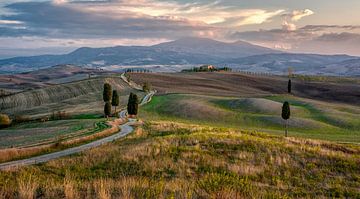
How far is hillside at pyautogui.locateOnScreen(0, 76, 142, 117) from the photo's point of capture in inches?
4637

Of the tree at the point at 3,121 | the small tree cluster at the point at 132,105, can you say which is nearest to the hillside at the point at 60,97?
the tree at the point at 3,121

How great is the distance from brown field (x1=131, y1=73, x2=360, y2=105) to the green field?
3168 cm

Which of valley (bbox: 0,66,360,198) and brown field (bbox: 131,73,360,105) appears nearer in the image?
valley (bbox: 0,66,360,198)

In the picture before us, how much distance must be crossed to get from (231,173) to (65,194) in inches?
482

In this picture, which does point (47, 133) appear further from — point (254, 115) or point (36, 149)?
point (254, 115)

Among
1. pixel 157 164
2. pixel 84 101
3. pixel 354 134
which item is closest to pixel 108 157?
pixel 157 164

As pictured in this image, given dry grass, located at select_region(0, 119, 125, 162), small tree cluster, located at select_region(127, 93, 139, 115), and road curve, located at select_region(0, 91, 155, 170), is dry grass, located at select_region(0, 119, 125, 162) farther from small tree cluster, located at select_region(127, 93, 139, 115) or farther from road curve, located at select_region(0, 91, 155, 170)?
small tree cluster, located at select_region(127, 93, 139, 115)

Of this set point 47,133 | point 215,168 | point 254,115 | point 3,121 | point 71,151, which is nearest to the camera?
point 215,168

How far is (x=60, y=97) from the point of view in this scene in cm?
13525

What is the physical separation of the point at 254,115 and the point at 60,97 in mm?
70871

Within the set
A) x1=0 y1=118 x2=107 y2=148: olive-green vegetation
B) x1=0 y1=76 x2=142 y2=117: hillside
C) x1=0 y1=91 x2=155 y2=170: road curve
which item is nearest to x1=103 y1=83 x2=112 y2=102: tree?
x1=0 y1=91 x2=155 y2=170: road curve

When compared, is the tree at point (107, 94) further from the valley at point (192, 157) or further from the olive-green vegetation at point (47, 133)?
the olive-green vegetation at point (47, 133)

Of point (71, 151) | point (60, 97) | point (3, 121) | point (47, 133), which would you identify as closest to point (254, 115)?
point (47, 133)

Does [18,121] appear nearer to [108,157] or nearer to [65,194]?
[108,157]
